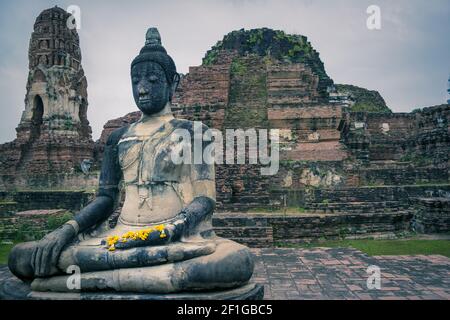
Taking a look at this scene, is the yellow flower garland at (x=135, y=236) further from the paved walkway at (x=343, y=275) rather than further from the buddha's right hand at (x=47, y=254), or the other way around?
the paved walkway at (x=343, y=275)

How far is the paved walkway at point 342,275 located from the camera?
15.9 feet

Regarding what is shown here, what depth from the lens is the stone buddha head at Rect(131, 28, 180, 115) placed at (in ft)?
14.8

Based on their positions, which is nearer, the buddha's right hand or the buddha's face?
the buddha's right hand

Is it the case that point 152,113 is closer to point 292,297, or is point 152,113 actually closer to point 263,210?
point 292,297

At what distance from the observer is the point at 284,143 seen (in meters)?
12.9

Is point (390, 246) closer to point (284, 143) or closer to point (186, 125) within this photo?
point (284, 143)

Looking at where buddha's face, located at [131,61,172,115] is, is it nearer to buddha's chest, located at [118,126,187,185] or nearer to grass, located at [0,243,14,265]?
buddha's chest, located at [118,126,187,185]

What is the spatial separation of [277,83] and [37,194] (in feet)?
31.0

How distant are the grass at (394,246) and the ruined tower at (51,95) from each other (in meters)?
13.5

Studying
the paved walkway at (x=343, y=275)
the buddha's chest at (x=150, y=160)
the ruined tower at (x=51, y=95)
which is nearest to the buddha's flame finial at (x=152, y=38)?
the buddha's chest at (x=150, y=160)

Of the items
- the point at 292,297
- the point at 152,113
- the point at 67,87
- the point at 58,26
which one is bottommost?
the point at 292,297

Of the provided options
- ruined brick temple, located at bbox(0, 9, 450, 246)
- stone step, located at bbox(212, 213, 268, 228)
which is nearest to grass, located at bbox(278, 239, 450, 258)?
ruined brick temple, located at bbox(0, 9, 450, 246)

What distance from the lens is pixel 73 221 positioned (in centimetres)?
432
